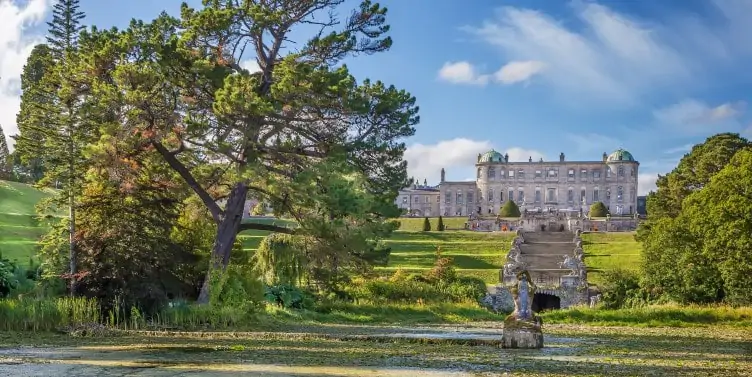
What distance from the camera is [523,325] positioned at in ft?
53.2

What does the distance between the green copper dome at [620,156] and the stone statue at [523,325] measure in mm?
100506

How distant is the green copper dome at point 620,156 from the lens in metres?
112

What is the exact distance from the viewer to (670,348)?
1647cm

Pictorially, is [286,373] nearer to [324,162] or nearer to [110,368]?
[110,368]

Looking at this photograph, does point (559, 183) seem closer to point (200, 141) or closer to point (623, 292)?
point (623, 292)

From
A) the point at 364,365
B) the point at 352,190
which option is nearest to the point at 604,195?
the point at 352,190

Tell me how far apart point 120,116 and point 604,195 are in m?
97.6

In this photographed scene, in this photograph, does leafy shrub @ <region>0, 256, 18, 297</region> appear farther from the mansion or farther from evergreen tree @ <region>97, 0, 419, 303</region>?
the mansion

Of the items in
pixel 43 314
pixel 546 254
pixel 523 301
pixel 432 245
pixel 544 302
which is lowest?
pixel 544 302

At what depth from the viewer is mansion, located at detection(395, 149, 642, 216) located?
112 m

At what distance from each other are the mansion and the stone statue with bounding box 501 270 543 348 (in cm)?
9419

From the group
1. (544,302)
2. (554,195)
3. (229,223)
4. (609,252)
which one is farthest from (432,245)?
(554,195)

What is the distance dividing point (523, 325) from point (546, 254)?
123 ft

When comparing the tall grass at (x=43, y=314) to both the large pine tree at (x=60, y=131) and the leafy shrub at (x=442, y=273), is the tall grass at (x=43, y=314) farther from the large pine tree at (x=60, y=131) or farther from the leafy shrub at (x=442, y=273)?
the leafy shrub at (x=442, y=273)
